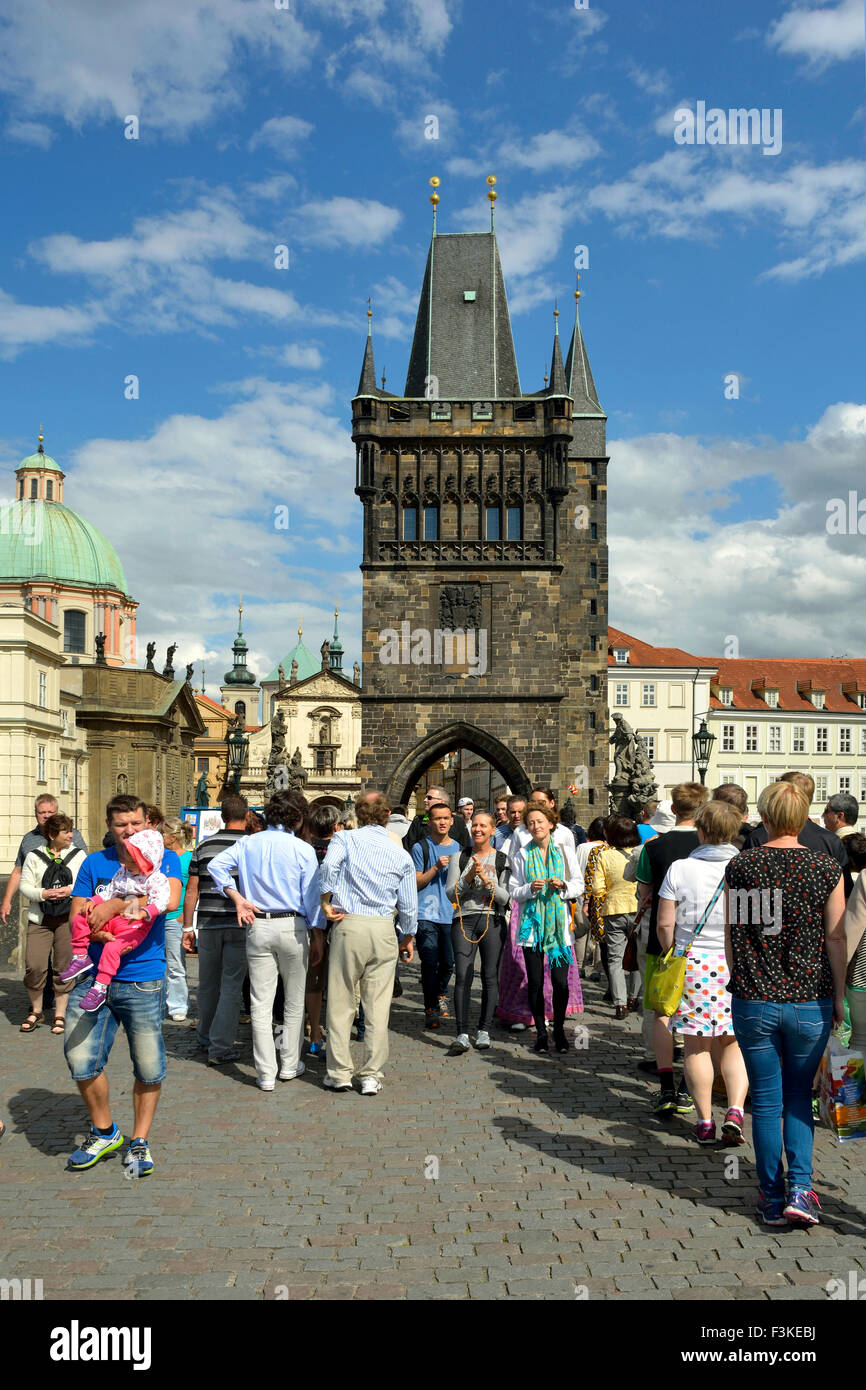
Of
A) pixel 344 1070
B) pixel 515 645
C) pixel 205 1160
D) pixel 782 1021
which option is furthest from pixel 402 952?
pixel 515 645

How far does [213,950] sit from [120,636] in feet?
172

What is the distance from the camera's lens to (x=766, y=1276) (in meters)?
4.06

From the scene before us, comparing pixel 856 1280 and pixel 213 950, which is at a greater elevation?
pixel 213 950

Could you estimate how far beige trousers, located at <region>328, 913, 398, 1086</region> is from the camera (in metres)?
7.09

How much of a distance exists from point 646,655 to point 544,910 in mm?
51070

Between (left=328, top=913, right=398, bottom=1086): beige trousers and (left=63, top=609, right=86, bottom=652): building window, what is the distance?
170 ft

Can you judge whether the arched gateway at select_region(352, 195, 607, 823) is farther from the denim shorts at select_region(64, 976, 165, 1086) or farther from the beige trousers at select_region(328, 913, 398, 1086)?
the denim shorts at select_region(64, 976, 165, 1086)

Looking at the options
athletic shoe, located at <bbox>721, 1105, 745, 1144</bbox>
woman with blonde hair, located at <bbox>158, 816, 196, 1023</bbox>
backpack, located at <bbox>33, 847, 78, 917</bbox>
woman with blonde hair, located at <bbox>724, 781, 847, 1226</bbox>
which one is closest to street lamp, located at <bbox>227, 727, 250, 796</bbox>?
woman with blonde hair, located at <bbox>158, 816, 196, 1023</bbox>

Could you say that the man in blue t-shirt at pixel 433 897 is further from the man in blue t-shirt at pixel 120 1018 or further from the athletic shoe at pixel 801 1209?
the athletic shoe at pixel 801 1209

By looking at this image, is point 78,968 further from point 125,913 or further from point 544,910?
point 544,910

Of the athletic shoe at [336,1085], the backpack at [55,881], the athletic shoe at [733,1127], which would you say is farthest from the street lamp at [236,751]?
the athletic shoe at [733,1127]

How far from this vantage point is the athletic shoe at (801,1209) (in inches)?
180

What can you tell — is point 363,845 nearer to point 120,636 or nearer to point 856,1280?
point 856,1280

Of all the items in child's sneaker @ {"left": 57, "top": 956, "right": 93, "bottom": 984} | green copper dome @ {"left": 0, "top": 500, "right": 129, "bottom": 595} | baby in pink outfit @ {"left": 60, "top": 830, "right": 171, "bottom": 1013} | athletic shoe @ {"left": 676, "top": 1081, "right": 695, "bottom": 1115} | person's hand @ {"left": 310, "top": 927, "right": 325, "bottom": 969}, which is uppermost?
green copper dome @ {"left": 0, "top": 500, "right": 129, "bottom": 595}
